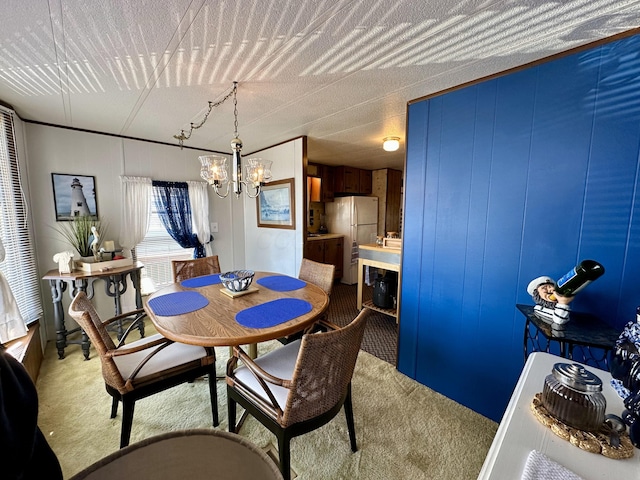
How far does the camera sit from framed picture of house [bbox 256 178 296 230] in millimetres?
3449

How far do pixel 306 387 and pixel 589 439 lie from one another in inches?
36.0

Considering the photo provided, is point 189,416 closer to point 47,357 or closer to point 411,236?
point 47,357

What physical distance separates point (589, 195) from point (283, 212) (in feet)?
9.72

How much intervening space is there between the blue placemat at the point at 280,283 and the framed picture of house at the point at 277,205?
1.25m

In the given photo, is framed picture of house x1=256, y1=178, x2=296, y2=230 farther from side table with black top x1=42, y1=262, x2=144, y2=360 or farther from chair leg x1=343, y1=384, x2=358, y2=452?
chair leg x1=343, y1=384, x2=358, y2=452

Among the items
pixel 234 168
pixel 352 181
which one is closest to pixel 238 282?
pixel 234 168

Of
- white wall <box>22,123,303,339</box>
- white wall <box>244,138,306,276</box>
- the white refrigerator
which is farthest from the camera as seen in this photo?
the white refrigerator

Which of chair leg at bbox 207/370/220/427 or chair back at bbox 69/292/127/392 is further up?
chair back at bbox 69/292/127/392

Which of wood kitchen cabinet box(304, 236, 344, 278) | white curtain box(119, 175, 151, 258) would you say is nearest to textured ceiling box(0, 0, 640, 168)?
white curtain box(119, 175, 151, 258)

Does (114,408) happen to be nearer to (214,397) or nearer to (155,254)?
(214,397)

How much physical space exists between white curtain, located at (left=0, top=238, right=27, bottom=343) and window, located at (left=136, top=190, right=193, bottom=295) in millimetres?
1446

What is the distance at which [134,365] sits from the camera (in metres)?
1.52

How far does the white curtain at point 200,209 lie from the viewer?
3.71 m

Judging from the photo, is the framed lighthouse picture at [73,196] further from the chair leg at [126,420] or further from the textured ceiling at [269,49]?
the chair leg at [126,420]
